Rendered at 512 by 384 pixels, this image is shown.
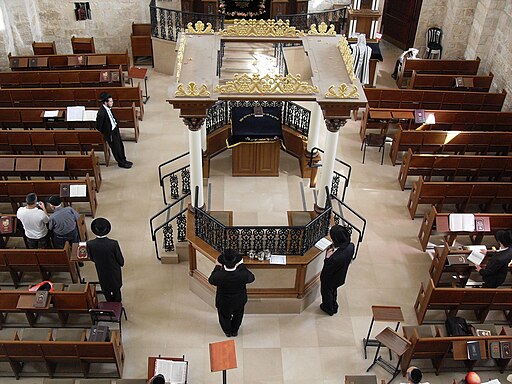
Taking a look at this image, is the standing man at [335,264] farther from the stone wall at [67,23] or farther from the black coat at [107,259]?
the stone wall at [67,23]

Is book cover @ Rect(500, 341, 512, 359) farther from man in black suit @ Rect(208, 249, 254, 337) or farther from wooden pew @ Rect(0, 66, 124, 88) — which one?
wooden pew @ Rect(0, 66, 124, 88)

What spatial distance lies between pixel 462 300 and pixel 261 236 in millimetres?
3286

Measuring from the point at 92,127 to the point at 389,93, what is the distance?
6931 millimetres

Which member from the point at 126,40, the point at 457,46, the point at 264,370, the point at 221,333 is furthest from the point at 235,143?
the point at 457,46

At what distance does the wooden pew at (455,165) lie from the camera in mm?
11117

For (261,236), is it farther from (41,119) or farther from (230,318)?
(41,119)

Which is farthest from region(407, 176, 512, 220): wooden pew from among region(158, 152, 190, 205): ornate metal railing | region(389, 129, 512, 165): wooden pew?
region(158, 152, 190, 205): ornate metal railing

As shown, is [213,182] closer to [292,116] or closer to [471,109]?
[292,116]

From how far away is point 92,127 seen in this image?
40.8 ft

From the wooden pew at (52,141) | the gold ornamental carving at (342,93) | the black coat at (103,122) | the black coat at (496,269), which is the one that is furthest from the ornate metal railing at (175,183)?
the black coat at (496,269)

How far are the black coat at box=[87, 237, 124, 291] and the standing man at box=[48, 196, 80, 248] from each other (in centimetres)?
109

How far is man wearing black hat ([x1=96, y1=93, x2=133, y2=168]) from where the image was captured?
35.9 feet

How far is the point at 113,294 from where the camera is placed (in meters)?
8.80

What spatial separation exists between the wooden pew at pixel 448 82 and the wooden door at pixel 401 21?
10.6ft
